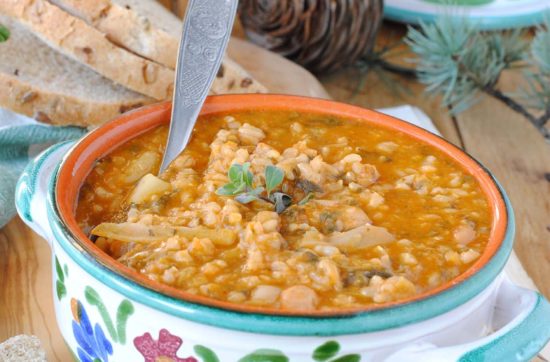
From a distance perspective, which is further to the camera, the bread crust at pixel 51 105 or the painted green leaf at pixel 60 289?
the bread crust at pixel 51 105

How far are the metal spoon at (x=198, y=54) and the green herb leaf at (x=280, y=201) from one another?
437 mm

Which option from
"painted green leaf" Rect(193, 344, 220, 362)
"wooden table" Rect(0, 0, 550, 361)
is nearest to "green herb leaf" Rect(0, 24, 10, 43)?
"wooden table" Rect(0, 0, 550, 361)

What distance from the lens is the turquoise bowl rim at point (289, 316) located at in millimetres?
1497

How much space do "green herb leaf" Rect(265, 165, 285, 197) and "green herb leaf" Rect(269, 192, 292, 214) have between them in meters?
0.02

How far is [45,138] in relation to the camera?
2.90m

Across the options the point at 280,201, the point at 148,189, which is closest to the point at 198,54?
the point at 148,189

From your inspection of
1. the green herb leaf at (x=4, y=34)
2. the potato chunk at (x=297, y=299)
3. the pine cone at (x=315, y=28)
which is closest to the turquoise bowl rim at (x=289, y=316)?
the potato chunk at (x=297, y=299)

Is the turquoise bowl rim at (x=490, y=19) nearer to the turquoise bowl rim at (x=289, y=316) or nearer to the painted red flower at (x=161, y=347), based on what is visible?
the turquoise bowl rim at (x=289, y=316)

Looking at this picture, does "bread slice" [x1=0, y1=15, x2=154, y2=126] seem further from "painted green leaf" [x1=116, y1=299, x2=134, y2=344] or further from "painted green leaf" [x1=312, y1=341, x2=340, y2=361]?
"painted green leaf" [x1=312, y1=341, x2=340, y2=361]

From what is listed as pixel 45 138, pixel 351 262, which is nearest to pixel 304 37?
pixel 45 138

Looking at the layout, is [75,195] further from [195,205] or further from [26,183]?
[195,205]

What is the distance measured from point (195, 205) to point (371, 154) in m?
0.56

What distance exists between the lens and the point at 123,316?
5.37 ft

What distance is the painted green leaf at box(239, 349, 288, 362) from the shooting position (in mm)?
1545
